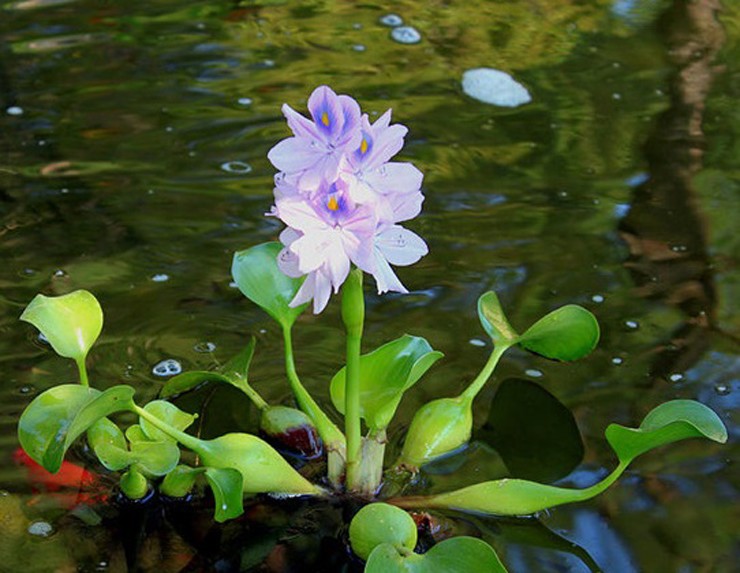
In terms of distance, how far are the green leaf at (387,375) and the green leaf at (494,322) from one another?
0.11 m

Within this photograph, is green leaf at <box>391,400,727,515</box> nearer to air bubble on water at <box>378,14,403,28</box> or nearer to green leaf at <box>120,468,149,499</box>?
green leaf at <box>120,468,149,499</box>

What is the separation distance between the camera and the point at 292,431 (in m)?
1.04

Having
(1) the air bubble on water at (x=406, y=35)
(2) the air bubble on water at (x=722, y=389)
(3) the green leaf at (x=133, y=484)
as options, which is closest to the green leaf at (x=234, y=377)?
(3) the green leaf at (x=133, y=484)

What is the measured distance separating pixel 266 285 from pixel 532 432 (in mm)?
311

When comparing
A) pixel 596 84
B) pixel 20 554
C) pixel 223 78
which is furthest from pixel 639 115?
pixel 20 554

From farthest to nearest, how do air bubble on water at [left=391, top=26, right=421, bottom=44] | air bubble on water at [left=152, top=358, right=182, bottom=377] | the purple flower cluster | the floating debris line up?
air bubble on water at [left=391, top=26, right=421, bottom=44], the floating debris, air bubble on water at [left=152, top=358, right=182, bottom=377], the purple flower cluster

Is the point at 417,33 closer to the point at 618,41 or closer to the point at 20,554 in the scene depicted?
the point at 618,41

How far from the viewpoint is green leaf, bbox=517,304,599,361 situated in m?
1.07

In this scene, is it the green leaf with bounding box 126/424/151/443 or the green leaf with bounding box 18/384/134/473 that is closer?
the green leaf with bounding box 18/384/134/473

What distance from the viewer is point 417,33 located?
7.01 ft

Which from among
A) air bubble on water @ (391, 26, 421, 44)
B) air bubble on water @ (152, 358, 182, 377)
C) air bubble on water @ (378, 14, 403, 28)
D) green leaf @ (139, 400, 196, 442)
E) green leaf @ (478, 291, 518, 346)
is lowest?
air bubble on water @ (378, 14, 403, 28)

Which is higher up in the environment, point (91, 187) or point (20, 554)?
point (20, 554)

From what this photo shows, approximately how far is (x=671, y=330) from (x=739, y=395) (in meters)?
0.13

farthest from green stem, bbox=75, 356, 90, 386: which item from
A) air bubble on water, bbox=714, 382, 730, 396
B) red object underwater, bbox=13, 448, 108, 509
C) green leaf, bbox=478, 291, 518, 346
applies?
air bubble on water, bbox=714, 382, 730, 396
